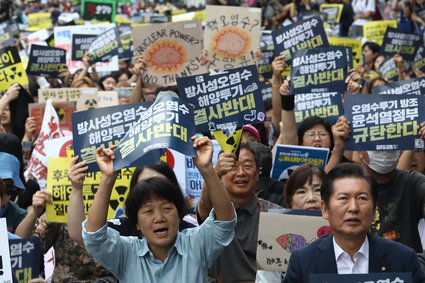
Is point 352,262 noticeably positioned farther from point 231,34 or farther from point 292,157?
point 231,34

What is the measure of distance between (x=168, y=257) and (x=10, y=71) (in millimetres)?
5933

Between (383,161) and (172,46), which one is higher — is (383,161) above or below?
below

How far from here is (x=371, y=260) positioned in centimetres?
436

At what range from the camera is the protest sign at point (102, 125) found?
5871 mm

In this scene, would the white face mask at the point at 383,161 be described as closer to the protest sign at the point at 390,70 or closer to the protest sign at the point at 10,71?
the protest sign at the point at 10,71

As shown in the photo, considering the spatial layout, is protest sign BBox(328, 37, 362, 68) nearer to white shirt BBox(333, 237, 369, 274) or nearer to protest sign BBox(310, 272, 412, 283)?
white shirt BBox(333, 237, 369, 274)

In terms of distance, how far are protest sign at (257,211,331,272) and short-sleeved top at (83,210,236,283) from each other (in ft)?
1.95

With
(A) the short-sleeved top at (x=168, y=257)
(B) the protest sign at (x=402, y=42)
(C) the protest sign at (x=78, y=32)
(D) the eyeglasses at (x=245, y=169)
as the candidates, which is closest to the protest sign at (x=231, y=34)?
(B) the protest sign at (x=402, y=42)

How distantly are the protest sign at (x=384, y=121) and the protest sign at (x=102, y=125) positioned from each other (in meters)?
1.82

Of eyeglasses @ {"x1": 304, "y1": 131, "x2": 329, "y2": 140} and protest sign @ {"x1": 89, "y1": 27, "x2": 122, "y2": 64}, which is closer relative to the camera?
eyeglasses @ {"x1": 304, "y1": 131, "x2": 329, "y2": 140}

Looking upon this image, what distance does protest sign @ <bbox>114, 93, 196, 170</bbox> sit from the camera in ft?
15.5

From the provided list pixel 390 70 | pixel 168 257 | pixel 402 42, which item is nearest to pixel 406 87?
pixel 168 257

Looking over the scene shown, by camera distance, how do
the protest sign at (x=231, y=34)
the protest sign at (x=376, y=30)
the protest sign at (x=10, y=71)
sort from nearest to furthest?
the protest sign at (x=10, y=71), the protest sign at (x=231, y=34), the protest sign at (x=376, y=30)

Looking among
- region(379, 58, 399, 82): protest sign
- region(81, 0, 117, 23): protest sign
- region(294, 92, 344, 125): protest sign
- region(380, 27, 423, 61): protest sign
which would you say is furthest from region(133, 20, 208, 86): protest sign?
region(81, 0, 117, 23): protest sign
